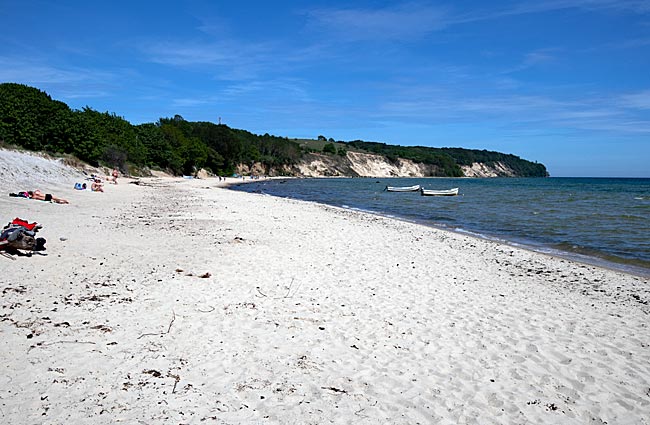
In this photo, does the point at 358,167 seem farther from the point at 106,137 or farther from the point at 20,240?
the point at 20,240

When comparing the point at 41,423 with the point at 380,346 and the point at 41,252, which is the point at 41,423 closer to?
the point at 380,346

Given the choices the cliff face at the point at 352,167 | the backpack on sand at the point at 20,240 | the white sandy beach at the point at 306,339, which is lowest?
the white sandy beach at the point at 306,339

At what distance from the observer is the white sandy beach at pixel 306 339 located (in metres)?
4.27

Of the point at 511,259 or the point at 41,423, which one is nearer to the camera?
the point at 41,423

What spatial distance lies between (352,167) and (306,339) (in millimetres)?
161717

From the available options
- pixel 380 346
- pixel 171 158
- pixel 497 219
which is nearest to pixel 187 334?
pixel 380 346

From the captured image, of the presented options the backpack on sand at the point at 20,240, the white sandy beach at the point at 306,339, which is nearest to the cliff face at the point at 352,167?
the backpack on sand at the point at 20,240

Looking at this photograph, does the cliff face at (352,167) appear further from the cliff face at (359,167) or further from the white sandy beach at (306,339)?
the white sandy beach at (306,339)

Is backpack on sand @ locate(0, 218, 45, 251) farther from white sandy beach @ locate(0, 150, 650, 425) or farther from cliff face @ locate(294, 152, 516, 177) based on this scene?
cliff face @ locate(294, 152, 516, 177)

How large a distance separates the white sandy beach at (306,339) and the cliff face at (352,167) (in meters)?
120

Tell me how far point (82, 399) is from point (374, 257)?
857 cm

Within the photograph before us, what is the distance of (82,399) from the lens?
4.05 m

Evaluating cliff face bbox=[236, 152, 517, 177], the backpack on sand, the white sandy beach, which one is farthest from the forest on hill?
the white sandy beach

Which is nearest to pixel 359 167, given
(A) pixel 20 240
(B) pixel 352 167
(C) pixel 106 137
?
(B) pixel 352 167
